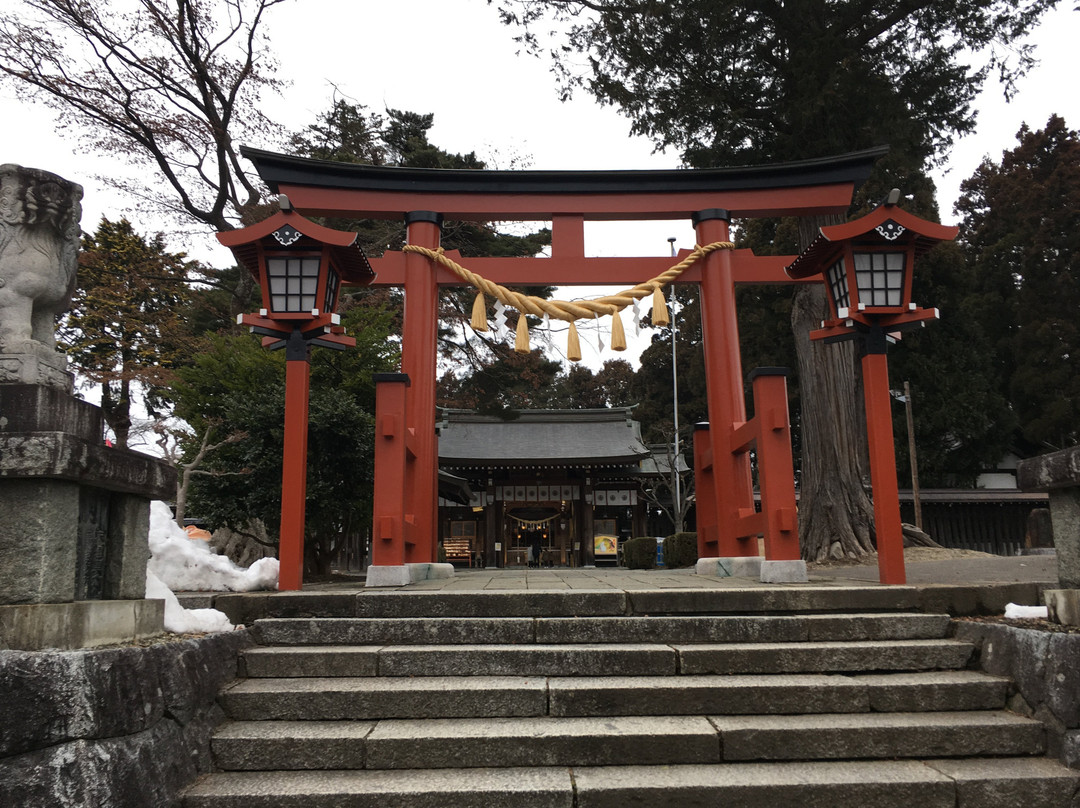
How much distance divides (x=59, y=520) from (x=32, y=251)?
1202 mm

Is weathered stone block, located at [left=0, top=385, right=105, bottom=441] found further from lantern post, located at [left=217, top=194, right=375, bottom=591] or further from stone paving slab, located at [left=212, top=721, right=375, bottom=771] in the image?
lantern post, located at [left=217, top=194, right=375, bottom=591]

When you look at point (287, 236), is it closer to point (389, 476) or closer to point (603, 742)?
point (389, 476)

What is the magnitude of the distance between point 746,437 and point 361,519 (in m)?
6.47

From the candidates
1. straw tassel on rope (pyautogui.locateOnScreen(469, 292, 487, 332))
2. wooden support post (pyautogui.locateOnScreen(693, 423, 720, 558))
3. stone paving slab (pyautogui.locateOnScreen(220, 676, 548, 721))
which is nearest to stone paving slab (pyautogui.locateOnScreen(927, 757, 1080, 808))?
stone paving slab (pyautogui.locateOnScreen(220, 676, 548, 721))

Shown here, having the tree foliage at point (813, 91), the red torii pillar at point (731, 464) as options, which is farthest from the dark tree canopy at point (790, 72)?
the red torii pillar at point (731, 464)

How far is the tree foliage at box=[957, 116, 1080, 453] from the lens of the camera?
20.0 metres

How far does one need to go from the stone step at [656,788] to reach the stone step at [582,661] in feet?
1.93

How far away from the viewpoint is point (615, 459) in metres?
19.1

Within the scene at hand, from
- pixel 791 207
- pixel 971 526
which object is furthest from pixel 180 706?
pixel 971 526

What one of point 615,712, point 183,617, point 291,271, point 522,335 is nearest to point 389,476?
point 291,271

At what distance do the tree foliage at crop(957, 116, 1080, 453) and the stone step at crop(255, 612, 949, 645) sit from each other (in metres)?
21.0

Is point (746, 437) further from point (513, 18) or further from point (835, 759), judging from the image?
point (513, 18)

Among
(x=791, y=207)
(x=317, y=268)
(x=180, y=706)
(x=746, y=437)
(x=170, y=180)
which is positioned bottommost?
(x=180, y=706)

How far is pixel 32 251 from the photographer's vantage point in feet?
9.25
